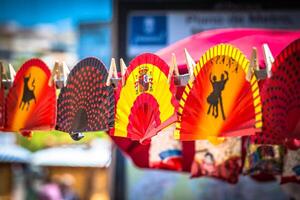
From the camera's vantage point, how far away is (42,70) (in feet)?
12.7

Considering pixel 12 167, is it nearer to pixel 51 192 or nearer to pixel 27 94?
pixel 51 192

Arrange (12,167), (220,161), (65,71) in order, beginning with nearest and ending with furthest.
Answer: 1. (65,71)
2. (220,161)
3. (12,167)

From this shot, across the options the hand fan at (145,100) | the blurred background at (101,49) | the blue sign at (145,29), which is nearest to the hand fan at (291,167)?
the hand fan at (145,100)

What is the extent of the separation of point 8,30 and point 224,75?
829 centimetres

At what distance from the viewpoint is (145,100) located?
133 inches

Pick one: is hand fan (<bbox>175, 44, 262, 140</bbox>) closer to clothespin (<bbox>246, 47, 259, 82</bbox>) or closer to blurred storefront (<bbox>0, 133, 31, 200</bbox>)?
clothespin (<bbox>246, 47, 259, 82</bbox>)

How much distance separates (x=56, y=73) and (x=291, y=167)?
173 centimetres

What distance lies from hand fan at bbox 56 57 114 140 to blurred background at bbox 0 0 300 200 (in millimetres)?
2002

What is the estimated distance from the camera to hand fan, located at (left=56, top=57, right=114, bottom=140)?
138 inches

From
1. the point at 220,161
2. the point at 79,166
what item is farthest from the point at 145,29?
the point at 79,166

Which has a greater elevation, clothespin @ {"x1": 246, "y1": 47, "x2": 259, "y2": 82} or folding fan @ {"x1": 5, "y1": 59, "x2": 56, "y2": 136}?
clothespin @ {"x1": 246, "y1": 47, "x2": 259, "y2": 82}

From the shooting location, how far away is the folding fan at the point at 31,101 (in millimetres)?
3777

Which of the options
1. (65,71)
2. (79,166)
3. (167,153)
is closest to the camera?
(65,71)

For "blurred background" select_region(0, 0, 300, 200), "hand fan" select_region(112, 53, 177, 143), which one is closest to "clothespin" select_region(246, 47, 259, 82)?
"hand fan" select_region(112, 53, 177, 143)
